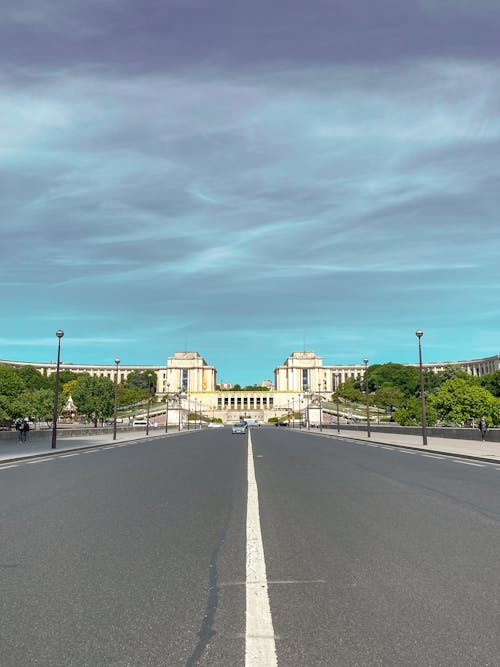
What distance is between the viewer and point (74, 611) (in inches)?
208

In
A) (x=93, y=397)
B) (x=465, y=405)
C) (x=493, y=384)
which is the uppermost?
(x=493, y=384)

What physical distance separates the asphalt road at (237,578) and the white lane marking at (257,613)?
0.22 feet

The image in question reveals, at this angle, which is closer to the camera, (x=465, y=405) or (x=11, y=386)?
(x=465, y=405)

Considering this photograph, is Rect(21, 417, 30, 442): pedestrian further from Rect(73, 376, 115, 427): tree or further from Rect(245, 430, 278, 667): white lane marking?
Rect(73, 376, 115, 427): tree

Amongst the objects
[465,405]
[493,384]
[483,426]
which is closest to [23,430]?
[483,426]

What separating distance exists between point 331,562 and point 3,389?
8484 centimetres

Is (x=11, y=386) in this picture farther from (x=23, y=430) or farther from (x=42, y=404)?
(x=23, y=430)

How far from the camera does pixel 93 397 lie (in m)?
109

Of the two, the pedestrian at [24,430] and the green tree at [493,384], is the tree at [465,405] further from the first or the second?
the green tree at [493,384]

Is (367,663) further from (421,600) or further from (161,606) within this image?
(161,606)

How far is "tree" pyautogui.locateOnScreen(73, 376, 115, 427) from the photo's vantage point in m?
108

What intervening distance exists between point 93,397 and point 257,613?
107237 millimetres

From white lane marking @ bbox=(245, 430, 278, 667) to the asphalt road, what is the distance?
0.22 feet

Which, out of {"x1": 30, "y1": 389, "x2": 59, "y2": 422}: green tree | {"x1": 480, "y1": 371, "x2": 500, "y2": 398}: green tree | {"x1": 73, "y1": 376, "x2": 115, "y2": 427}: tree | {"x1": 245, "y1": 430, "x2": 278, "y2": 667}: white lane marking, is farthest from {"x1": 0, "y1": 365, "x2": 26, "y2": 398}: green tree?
{"x1": 480, "y1": 371, "x2": 500, "y2": 398}: green tree
